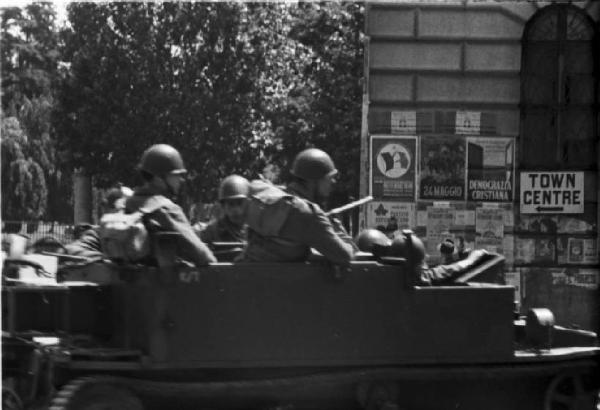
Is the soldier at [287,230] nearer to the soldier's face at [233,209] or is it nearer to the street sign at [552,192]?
the soldier's face at [233,209]

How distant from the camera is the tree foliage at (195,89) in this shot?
34.9m

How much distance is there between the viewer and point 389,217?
694 inches

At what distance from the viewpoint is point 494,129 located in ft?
58.1

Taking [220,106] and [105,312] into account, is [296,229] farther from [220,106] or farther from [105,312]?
[220,106]

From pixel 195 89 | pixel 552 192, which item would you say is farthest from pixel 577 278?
pixel 195 89

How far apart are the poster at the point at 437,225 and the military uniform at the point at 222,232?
6.63 meters

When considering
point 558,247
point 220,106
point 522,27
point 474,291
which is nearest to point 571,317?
point 558,247

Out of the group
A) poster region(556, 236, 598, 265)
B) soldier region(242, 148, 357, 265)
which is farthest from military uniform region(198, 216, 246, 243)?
poster region(556, 236, 598, 265)

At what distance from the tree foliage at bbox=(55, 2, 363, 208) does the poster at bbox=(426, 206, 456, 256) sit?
52.6 ft

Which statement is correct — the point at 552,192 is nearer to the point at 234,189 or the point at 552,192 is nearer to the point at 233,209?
the point at 234,189

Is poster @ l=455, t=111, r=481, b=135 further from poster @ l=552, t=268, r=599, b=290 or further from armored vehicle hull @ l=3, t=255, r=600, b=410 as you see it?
armored vehicle hull @ l=3, t=255, r=600, b=410

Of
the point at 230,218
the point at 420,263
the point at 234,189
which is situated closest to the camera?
the point at 420,263

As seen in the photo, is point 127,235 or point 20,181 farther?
point 20,181

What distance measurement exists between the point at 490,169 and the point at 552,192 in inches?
37.6
